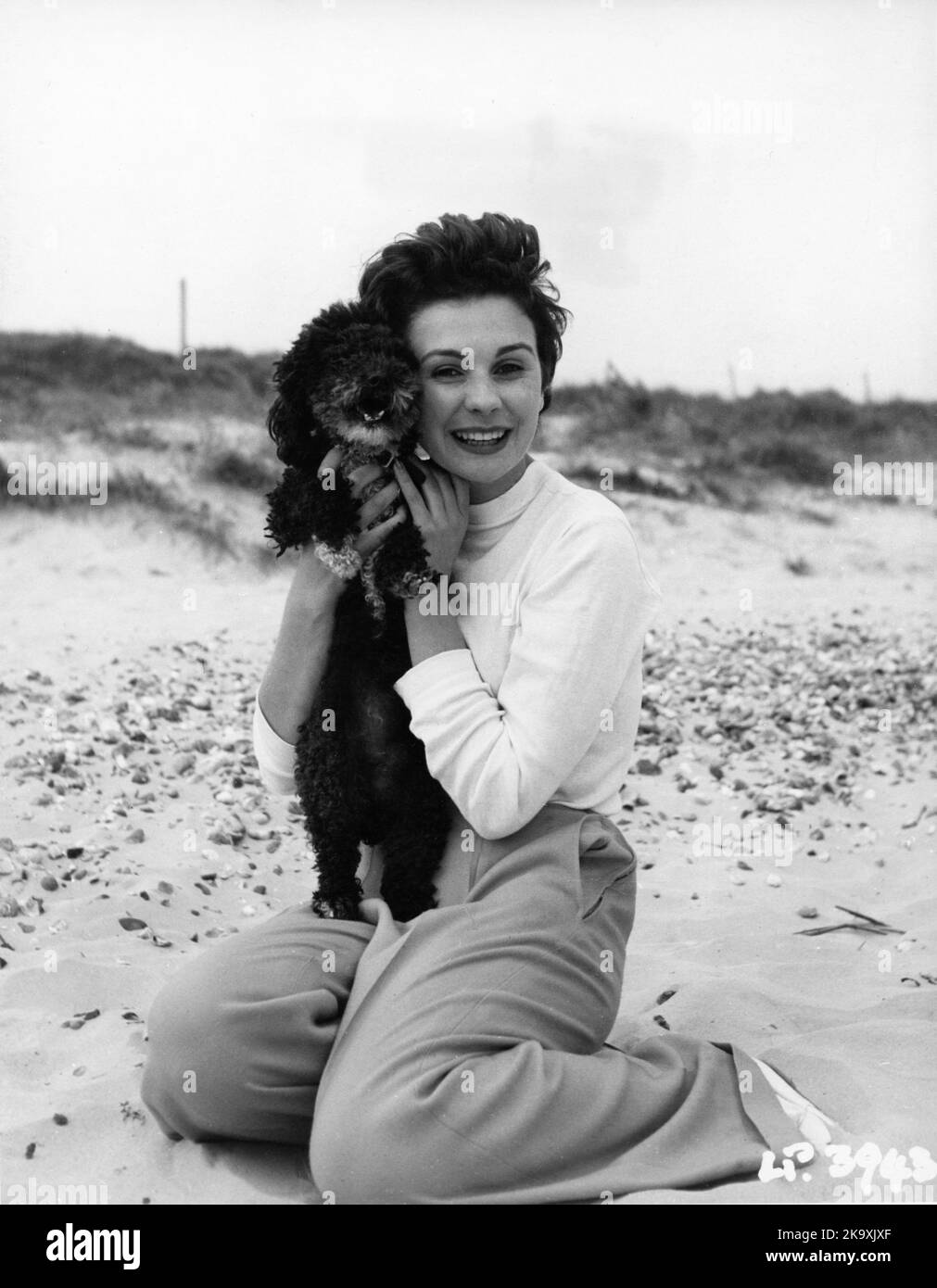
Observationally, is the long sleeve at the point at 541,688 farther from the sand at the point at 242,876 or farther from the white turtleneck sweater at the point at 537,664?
the sand at the point at 242,876

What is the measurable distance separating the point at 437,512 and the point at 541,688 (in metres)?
0.45

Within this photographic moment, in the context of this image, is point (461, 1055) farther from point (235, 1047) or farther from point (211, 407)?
point (211, 407)

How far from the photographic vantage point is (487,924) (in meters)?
2.70

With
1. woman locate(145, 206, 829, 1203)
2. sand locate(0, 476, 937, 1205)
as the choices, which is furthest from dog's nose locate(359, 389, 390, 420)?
sand locate(0, 476, 937, 1205)

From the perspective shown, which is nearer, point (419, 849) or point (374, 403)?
point (374, 403)

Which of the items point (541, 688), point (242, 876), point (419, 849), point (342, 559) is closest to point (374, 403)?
point (342, 559)

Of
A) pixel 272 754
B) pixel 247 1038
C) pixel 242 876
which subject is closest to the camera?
pixel 247 1038

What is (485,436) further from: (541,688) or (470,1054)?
(470,1054)

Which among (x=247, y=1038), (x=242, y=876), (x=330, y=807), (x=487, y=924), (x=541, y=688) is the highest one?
(x=541, y=688)

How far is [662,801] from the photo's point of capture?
559 centimetres

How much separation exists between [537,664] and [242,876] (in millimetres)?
2149

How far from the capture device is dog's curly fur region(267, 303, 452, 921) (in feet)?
9.24

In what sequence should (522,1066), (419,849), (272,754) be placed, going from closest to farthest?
(522,1066) < (419,849) < (272,754)

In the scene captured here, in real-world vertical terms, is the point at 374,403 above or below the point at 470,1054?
above
